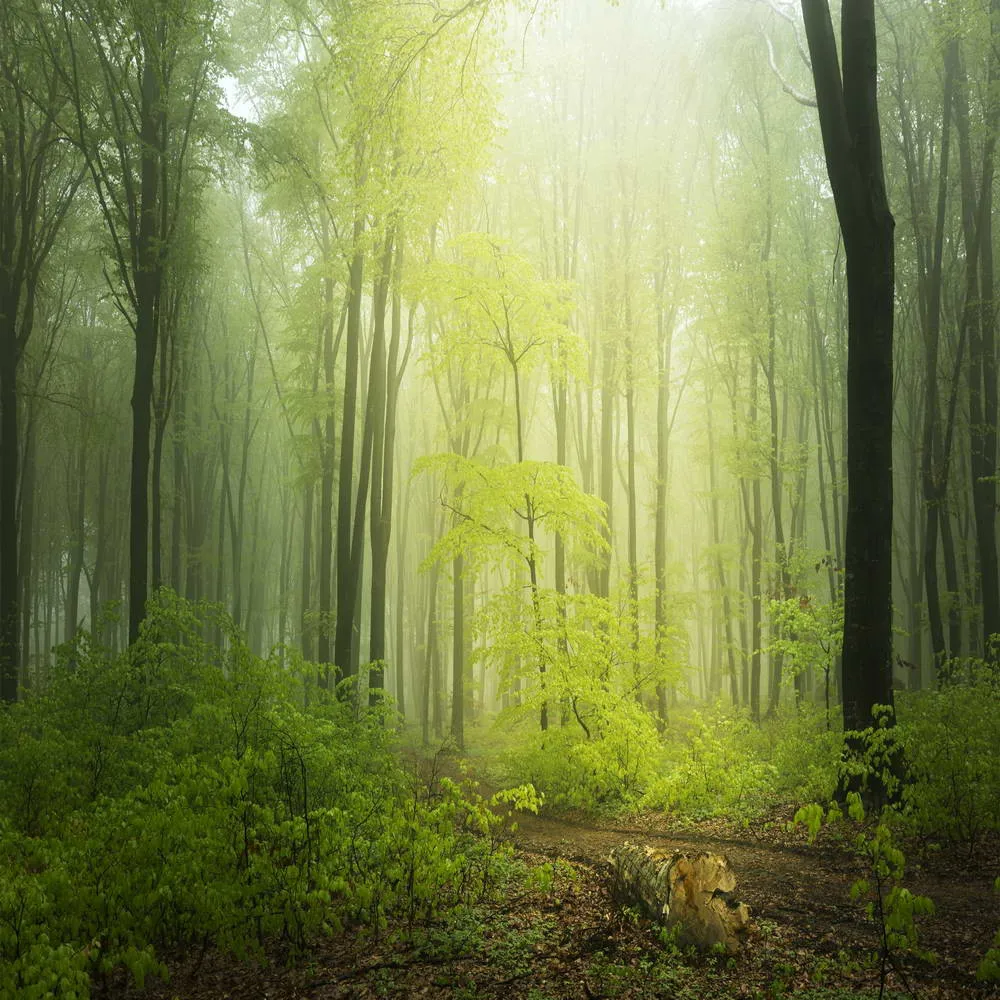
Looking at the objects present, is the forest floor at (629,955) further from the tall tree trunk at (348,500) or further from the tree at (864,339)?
the tall tree trunk at (348,500)

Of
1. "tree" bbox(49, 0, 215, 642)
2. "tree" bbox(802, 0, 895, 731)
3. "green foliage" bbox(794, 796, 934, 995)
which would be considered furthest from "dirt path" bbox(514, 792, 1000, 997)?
"tree" bbox(49, 0, 215, 642)

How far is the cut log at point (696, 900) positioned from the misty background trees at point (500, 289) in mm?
2690

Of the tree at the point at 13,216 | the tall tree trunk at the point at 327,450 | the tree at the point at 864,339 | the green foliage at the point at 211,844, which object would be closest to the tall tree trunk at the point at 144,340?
the tree at the point at 13,216

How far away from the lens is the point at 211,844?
12.6 ft

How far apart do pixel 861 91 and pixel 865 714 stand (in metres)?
5.31

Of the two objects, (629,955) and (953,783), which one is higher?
(953,783)

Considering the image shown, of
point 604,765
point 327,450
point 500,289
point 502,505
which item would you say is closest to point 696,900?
point 604,765

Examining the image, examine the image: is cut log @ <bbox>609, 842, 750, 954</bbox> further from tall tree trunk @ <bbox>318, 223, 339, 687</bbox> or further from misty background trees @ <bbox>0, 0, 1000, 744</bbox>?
tall tree trunk @ <bbox>318, 223, 339, 687</bbox>

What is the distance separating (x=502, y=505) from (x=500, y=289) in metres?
3.19

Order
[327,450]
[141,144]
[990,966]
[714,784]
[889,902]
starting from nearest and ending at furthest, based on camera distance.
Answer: [990,966] → [889,902] → [714,784] → [141,144] → [327,450]

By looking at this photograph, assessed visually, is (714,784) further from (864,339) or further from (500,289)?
(500,289)

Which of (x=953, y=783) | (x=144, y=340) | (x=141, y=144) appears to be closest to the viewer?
(x=953, y=783)

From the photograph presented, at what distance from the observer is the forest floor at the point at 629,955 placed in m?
3.27

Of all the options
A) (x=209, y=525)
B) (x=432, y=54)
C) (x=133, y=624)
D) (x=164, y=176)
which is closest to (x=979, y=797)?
(x=432, y=54)
